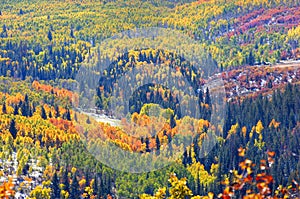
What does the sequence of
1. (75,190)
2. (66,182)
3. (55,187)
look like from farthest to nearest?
(66,182)
(55,187)
(75,190)

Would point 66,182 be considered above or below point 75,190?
above

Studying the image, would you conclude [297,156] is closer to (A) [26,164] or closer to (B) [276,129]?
(B) [276,129]

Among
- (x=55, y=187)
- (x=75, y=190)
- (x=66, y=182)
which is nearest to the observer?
(x=75, y=190)

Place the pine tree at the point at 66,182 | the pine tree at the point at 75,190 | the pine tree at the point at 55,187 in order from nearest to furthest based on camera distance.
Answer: the pine tree at the point at 75,190 < the pine tree at the point at 55,187 < the pine tree at the point at 66,182

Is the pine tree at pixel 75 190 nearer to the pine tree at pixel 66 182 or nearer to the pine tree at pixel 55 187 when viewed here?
the pine tree at pixel 66 182

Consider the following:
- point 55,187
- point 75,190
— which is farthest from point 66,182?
point 75,190

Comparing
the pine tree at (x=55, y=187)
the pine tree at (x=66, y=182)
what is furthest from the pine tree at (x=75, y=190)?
the pine tree at (x=55, y=187)

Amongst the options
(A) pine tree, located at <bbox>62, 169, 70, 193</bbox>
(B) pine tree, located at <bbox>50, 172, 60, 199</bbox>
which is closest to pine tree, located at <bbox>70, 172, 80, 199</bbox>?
(A) pine tree, located at <bbox>62, 169, 70, 193</bbox>

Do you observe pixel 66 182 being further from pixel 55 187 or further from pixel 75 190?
pixel 75 190

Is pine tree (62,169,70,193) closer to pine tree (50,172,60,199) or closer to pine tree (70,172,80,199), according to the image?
pine tree (70,172,80,199)

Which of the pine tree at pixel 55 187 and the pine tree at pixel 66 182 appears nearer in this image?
the pine tree at pixel 55 187

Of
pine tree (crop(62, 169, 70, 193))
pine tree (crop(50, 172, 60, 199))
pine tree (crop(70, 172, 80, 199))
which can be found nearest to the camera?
pine tree (crop(70, 172, 80, 199))

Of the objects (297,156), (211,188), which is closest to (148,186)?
(211,188)
